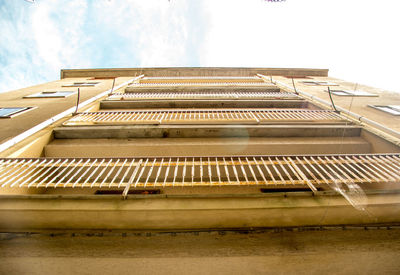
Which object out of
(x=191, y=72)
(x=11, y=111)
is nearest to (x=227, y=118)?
(x=11, y=111)

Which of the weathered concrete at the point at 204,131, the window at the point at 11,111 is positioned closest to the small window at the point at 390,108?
the weathered concrete at the point at 204,131

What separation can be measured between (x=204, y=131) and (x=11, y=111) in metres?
8.20

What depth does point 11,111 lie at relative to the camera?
6.59m

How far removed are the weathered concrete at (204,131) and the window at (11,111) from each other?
2.76m

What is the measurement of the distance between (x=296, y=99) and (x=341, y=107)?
2143mm

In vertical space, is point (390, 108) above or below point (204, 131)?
above

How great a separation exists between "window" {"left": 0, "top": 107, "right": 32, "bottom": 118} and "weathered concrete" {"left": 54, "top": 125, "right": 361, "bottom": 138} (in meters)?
2.76

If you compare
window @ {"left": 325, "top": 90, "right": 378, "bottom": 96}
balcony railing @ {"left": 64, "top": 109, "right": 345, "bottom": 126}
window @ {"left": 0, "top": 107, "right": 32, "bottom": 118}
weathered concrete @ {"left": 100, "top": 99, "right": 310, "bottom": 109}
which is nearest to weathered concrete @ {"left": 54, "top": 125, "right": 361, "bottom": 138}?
balcony railing @ {"left": 64, "top": 109, "right": 345, "bottom": 126}

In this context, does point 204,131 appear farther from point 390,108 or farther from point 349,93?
point 349,93

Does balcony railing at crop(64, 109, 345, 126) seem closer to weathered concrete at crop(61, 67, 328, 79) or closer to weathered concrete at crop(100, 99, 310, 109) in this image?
weathered concrete at crop(100, 99, 310, 109)

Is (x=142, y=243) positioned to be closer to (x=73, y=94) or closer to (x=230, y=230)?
(x=230, y=230)

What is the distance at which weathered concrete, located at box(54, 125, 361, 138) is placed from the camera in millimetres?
5398

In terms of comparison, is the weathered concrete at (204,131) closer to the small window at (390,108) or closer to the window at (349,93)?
the small window at (390,108)

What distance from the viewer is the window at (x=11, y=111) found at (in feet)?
20.2
